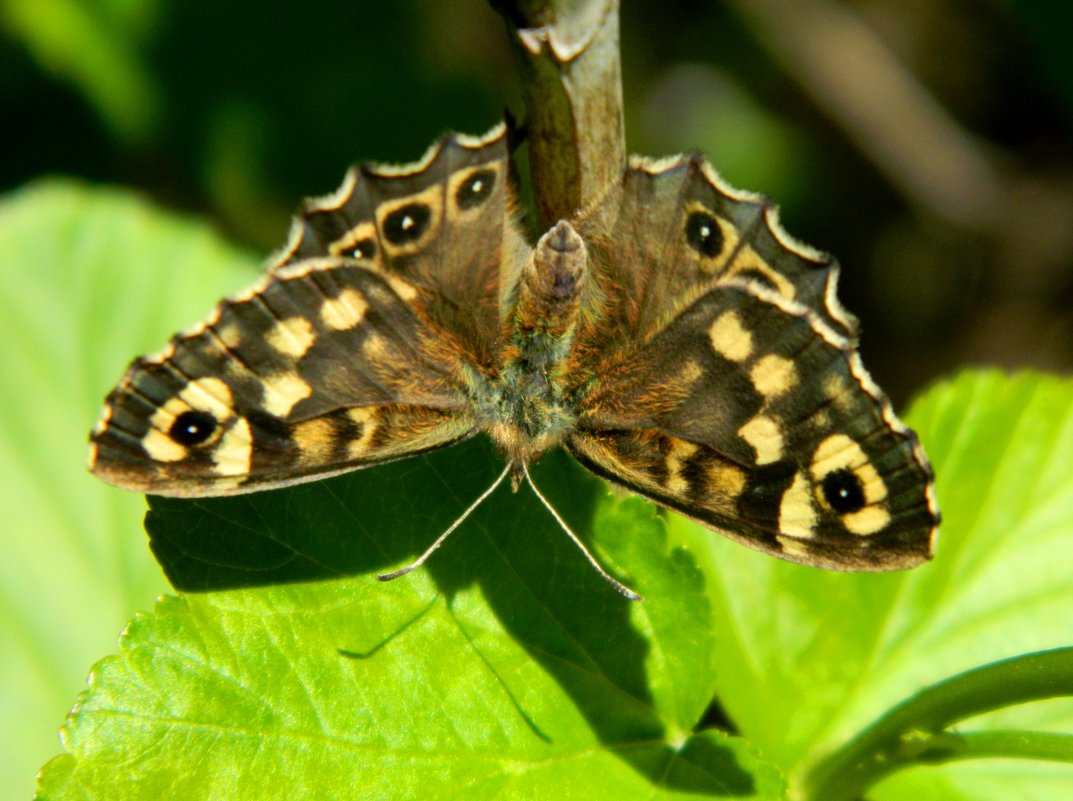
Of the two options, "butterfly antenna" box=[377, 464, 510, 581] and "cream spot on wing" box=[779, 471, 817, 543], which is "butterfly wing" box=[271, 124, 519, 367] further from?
"cream spot on wing" box=[779, 471, 817, 543]

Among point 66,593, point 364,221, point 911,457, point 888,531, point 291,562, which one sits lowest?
point 66,593

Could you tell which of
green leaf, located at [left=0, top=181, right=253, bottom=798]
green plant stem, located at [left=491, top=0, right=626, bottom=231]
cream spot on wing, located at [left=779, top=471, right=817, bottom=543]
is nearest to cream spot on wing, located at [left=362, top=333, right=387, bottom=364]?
green plant stem, located at [left=491, top=0, right=626, bottom=231]

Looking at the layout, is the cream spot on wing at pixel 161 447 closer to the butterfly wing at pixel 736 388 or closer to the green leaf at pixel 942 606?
the butterfly wing at pixel 736 388

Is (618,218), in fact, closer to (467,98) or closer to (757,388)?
(757,388)

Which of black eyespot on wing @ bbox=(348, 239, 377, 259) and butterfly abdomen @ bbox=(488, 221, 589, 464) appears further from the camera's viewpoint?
black eyespot on wing @ bbox=(348, 239, 377, 259)

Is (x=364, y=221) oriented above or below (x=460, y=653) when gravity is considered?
above

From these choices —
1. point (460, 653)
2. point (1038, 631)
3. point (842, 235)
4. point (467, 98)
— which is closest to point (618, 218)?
point (460, 653)
